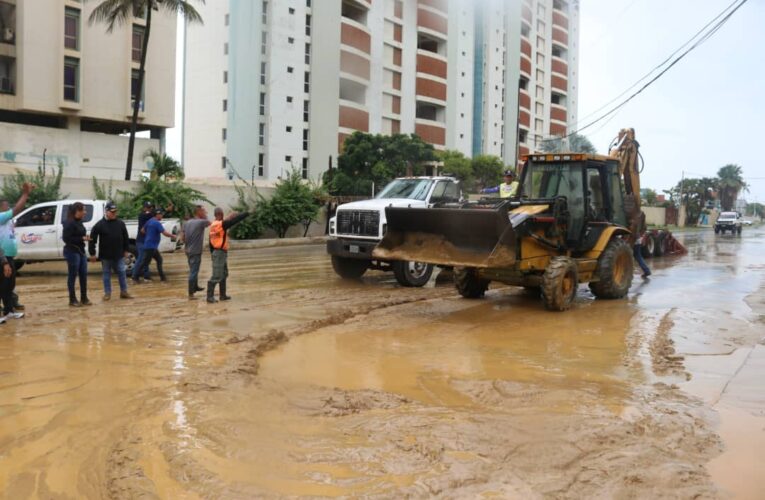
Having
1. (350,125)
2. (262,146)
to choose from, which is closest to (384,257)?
(262,146)

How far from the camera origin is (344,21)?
54812mm

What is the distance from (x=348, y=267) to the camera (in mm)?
14953

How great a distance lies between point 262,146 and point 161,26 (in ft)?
38.6

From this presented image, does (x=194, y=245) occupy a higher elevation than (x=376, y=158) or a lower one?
lower

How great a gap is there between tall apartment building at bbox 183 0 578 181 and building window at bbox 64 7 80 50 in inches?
548

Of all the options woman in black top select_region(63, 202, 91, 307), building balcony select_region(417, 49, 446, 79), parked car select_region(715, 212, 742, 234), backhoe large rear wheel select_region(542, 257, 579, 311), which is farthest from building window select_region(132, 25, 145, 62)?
parked car select_region(715, 212, 742, 234)

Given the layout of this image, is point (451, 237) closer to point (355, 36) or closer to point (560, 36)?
point (355, 36)

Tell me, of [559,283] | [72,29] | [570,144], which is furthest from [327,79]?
[559,283]

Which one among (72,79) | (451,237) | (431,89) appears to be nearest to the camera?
(451,237)

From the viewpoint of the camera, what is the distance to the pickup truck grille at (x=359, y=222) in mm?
13734

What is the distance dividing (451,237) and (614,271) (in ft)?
11.7

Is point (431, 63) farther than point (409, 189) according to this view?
Yes

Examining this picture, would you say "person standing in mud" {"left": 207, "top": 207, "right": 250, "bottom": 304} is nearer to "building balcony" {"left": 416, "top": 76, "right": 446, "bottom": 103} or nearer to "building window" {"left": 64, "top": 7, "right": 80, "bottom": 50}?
"building window" {"left": 64, "top": 7, "right": 80, "bottom": 50}

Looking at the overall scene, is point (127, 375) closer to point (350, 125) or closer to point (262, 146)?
point (262, 146)
